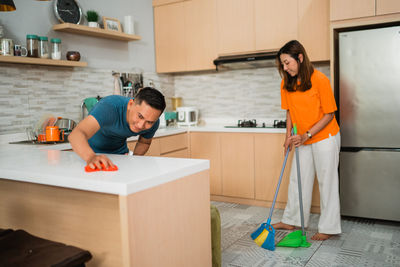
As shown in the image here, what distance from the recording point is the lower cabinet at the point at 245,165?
3.54 meters

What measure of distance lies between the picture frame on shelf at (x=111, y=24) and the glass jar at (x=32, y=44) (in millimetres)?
880

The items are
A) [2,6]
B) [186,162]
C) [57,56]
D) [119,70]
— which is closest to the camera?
[186,162]

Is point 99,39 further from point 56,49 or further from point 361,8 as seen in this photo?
point 361,8

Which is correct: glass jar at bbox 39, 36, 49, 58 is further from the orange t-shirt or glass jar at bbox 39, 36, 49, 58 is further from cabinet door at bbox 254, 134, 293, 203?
cabinet door at bbox 254, 134, 293, 203

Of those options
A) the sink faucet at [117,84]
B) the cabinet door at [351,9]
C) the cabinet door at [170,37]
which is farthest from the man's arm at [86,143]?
the cabinet door at [170,37]

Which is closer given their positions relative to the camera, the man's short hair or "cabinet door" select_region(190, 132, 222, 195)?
the man's short hair

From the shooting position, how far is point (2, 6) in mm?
1959

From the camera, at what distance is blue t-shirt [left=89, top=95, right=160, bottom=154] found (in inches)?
70.1

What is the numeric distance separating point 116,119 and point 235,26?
245 cm

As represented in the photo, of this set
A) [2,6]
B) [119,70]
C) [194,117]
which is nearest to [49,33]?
[119,70]

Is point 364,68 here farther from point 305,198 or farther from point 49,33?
point 49,33

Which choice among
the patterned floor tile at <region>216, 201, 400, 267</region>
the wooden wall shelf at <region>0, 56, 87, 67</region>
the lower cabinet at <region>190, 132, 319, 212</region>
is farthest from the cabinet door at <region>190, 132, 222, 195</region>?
the wooden wall shelf at <region>0, 56, 87, 67</region>

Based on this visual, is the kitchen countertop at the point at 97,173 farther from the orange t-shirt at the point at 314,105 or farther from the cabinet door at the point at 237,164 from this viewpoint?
the cabinet door at the point at 237,164

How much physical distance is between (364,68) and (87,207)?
2.53 meters
